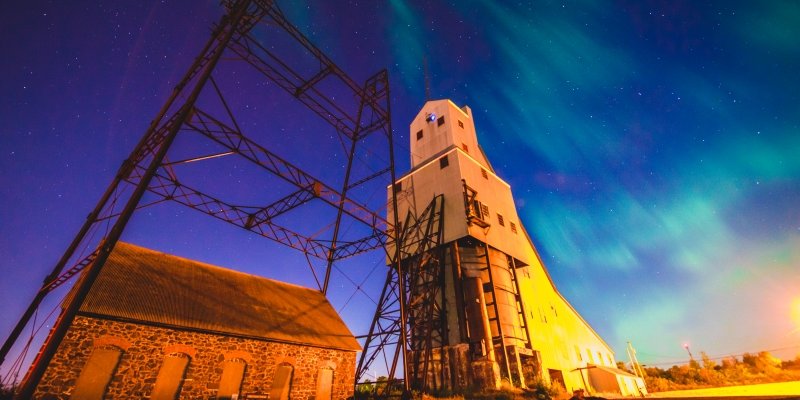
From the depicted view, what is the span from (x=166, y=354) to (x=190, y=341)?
2.22 ft

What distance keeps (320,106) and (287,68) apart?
2454 millimetres

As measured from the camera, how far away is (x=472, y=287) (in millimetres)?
16656

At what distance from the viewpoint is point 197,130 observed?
10023mm

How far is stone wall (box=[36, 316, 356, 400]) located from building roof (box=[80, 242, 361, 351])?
0.32 m

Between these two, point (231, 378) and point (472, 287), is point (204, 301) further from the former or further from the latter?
point (472, 287)

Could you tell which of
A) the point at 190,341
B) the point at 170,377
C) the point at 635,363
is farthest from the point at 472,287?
the point at 635,363

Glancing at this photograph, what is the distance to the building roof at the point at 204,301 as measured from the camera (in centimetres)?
1003

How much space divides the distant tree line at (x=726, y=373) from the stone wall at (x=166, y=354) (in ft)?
100

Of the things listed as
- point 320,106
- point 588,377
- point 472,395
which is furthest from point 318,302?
point 588,377

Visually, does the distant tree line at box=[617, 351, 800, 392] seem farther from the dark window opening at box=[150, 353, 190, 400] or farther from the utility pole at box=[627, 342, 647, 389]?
the dark window opening at box=[150, 353, 190, 400]

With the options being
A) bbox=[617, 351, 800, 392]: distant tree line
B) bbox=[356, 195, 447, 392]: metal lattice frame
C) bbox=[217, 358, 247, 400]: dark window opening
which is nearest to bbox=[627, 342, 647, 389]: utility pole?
bbox=[617, 351, 800, 392]: distant tree line

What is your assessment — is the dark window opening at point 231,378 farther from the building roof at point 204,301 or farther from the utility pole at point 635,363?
the utility pole at point 635,363

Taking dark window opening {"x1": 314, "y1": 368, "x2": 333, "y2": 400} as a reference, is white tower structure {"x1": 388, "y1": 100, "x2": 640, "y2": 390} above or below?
above

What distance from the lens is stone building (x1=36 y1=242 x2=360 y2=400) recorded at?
29.1 feet
